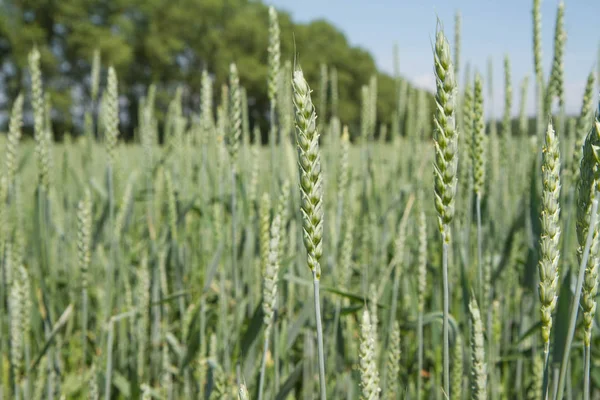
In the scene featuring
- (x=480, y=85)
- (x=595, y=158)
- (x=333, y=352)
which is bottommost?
(x=333, y=352)

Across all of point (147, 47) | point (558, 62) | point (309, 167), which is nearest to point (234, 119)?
point (309, 167)

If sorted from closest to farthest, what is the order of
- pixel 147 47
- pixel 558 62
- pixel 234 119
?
1. pixel 234 119
2. pixel 558 62
3. pixel 147 47

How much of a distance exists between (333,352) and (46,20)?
81.7 ft

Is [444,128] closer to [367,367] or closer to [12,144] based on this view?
[367,367]

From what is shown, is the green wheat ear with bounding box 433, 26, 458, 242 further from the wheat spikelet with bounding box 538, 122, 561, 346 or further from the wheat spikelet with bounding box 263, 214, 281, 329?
the wheat spikelet with bounding box 263, 214, 281, 329

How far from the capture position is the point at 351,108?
31312 millimetres

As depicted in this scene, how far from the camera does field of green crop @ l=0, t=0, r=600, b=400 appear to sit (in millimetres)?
557

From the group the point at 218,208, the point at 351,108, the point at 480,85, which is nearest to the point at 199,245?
the point at 218,208

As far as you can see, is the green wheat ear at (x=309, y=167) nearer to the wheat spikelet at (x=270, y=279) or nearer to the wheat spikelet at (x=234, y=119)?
the wheat spikelet at (x=270, y=279)

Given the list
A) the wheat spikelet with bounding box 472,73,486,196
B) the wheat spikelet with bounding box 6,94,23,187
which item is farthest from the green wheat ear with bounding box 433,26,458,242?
the wheat spikelet with bounding box 6,94,23,187

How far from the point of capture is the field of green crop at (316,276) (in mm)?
557

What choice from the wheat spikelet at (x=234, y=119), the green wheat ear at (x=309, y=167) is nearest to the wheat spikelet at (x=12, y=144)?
the wheat spikelet at (x=234, y=119)

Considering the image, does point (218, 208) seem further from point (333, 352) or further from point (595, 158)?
point (595, 158)

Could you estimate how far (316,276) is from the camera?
21.4 inches
